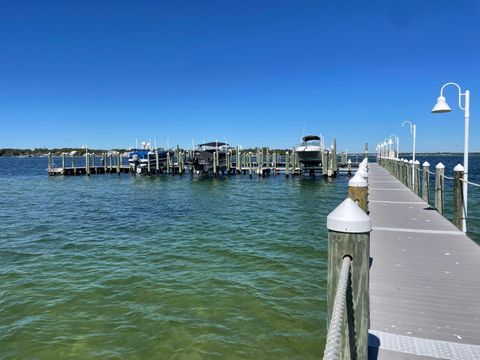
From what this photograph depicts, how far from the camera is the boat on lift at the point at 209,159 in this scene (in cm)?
4803

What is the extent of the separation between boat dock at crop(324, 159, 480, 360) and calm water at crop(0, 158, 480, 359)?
1.59m

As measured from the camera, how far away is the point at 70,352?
228 inches

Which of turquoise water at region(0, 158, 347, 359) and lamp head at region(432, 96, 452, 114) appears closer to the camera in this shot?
turquoise water at region(0, 158, 347, 359)

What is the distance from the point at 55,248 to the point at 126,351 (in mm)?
7495

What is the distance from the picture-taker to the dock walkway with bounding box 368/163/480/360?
3684mm

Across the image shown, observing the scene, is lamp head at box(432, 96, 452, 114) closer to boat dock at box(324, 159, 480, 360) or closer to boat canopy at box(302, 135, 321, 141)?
boat dock at box(324, 159, 480, 360)

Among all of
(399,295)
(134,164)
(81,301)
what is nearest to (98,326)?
(81,301)

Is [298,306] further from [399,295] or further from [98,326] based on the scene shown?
[98,326]

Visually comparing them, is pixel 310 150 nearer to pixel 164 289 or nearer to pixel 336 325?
pixel 164 289

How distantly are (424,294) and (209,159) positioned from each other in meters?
44.4

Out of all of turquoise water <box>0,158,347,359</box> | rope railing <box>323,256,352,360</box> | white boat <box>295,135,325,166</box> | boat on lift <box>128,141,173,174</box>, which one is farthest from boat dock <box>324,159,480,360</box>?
boat on lift <box>128,141,173,174</box>

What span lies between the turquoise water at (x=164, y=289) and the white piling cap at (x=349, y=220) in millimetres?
3487

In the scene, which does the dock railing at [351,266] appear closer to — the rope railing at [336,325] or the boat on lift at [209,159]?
the rope railing at [336,325]

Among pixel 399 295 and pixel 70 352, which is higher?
pixel 399 295
